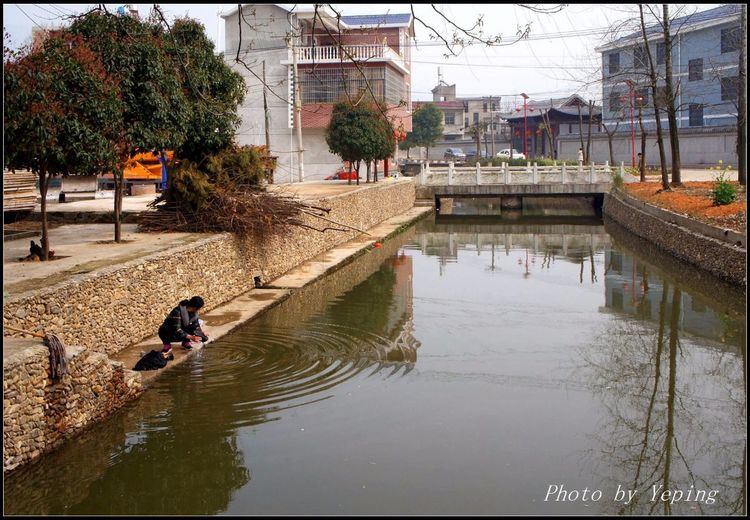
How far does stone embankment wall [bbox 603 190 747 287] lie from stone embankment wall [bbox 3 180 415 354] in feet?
29.2

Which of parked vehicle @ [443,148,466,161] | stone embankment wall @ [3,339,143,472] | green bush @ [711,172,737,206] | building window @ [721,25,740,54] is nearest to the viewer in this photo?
stone embankment wall @ [3,339,143,472]

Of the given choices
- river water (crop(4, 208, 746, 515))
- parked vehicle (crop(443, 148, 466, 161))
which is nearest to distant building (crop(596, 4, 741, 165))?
parked vehicle (crop(443, 148, 466, 161))

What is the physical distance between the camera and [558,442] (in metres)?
9.12

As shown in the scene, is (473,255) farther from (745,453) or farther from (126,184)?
(745,453)

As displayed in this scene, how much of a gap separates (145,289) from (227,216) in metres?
4.56

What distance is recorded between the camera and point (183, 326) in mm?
12125

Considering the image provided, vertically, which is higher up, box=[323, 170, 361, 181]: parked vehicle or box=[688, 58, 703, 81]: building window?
box=[688, 58, 703, 81]: building window

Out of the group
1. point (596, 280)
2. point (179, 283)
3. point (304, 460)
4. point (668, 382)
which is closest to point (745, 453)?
point (668, 382)

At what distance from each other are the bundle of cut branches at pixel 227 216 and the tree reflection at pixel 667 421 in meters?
7.05

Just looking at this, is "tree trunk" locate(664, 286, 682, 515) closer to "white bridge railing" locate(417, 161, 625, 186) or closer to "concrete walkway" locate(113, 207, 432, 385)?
"concrete walkway" locate(113, 207, 432, 385)

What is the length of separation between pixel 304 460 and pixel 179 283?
618 cm

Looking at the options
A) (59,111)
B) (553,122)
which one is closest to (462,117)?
(553,122)

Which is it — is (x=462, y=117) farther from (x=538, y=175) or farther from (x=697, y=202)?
(x=697, y=202)

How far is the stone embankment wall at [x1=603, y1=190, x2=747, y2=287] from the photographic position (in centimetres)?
1733
